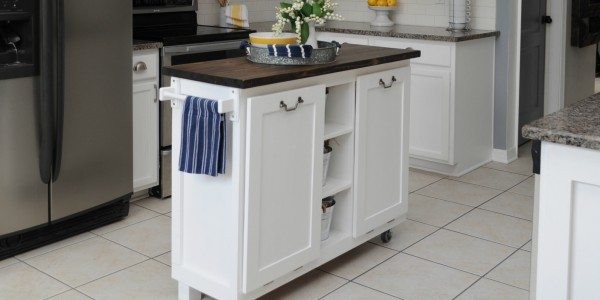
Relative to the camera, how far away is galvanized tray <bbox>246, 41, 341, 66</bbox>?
9.64 feet

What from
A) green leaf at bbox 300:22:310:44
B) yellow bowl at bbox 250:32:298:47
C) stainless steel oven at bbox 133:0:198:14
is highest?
stainless steel oven at bbox 133:0:198:14

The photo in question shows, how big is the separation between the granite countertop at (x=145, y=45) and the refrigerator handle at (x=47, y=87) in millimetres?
680

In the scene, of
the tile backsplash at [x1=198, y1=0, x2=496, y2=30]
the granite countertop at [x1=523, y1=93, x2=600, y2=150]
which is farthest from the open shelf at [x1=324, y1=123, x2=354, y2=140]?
the tile backsplash at [x1=198, y1=0, x2=496, y2=30]

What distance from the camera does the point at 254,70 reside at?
9.12 ft

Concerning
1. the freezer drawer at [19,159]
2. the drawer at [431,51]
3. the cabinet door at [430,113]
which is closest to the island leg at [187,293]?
the freezer drawer at [19,159]

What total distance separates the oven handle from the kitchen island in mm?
2547

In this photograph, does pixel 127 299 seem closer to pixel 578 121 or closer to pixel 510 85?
pixel 578 121

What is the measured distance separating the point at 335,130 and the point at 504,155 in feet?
8.07

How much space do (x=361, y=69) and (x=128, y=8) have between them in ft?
4.17

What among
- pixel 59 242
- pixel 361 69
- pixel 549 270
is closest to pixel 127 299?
pixel 59 242

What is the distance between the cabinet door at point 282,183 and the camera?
2.67m

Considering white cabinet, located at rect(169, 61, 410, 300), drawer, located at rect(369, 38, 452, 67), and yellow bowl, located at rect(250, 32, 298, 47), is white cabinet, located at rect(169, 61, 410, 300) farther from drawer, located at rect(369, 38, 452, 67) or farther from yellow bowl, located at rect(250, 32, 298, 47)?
drawer, located at rect(369, 38, 452, 67)

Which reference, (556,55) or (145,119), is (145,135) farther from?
(556,55)

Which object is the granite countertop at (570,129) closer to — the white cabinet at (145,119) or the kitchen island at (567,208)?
the kitchen island at (567,208)
